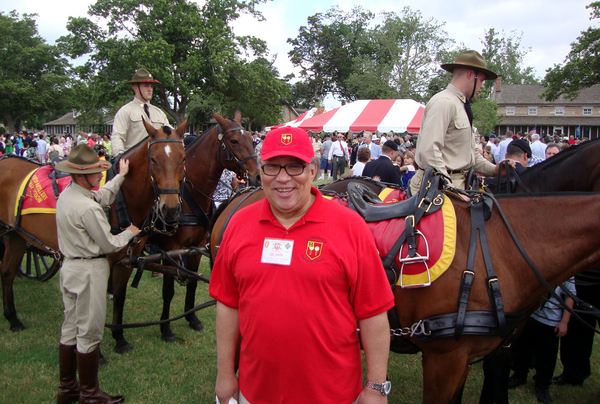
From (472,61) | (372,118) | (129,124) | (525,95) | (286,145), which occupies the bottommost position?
(286,145)

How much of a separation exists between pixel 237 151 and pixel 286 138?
3217 millimetres

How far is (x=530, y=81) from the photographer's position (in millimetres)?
72250

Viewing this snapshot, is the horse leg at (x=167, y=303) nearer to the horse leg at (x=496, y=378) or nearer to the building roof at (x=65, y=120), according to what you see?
the horse leg at (x=496, y=378)

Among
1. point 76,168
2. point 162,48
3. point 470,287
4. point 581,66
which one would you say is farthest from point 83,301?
point 581,66

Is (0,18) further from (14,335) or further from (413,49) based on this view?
(14,335)

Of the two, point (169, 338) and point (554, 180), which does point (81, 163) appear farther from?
point (554, 180)

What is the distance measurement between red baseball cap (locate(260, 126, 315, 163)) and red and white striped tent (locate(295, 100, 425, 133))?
15992 millimetres

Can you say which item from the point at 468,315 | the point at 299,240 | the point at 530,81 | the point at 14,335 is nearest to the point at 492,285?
the point at 468,315

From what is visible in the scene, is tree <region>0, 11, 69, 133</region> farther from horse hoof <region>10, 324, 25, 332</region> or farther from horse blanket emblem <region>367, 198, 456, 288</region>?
horse blanket emblem <region>367, 198, 456, 288</region>

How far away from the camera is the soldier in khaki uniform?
9.98 ft

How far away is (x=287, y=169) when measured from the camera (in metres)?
1.61

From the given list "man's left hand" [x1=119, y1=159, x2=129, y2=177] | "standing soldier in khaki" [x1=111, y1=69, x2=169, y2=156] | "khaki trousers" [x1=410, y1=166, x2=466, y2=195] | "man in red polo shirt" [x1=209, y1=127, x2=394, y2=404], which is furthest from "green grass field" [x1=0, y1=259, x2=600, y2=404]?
"standing soldier in khaki" [x1=111, y1=69, x2=169, y2=156]

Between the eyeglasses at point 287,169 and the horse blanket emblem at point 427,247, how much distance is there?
1.01 m

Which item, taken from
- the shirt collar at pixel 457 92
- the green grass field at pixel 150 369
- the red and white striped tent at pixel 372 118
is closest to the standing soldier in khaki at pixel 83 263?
the green grass field at pixel 150 369
